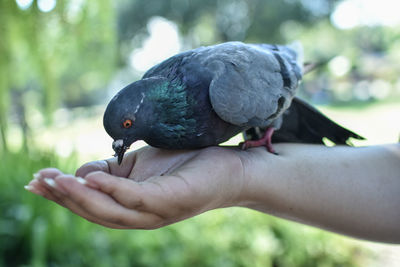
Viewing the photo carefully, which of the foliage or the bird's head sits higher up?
the bird's head

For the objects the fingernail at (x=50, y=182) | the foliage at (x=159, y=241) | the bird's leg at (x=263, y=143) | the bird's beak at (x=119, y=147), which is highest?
the fingernail at (x=50, y=182)

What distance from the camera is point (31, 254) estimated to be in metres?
3.24

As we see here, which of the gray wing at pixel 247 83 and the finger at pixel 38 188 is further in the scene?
the gray wing at pixel 247 83

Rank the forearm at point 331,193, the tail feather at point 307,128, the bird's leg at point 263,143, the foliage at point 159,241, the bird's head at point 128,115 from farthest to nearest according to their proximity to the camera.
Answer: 1. the foliage at point 159,241
2. the tail feather at point 307,128
3. the bird's leg at point 263,143
4. the forearm at point 331,193
5. the bird's head at point 128,115

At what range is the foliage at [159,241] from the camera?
316 centimetres

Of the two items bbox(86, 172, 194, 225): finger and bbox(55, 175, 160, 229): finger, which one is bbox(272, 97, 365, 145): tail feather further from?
bbox(55, 175, 160, 229): finger

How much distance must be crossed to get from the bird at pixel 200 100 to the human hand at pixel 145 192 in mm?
219

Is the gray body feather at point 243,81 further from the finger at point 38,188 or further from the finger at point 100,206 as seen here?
the finger at point 38,188

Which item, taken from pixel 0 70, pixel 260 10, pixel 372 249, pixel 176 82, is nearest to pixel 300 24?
pixel 260 10

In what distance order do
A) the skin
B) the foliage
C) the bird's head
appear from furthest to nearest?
the foliage < the bird's head < the skin

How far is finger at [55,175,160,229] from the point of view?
3.80ft

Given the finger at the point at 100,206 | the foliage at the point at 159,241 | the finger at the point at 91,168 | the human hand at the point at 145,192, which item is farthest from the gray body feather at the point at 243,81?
the foliage at the point at 159,241

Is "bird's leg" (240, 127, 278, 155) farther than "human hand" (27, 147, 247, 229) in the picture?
Yes

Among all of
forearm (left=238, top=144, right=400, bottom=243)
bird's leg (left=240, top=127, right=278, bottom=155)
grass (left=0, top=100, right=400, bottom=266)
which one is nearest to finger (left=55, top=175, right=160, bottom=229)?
forearm (left=238, top=144, right=400, bottom=243)
